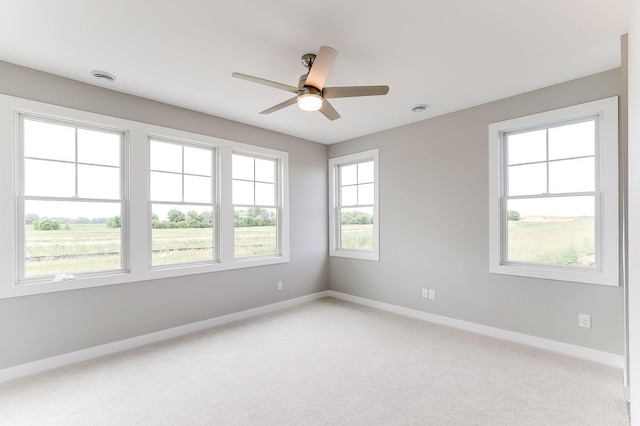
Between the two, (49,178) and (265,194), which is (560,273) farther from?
(49,178)

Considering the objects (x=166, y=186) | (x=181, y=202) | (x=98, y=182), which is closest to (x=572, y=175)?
(x=181, y=202)

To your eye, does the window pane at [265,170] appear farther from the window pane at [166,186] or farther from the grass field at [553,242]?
the grass field at [553,242]

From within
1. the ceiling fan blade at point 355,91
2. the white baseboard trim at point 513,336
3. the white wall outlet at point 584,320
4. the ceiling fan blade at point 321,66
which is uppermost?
the ceiling fan blade at point 321,66

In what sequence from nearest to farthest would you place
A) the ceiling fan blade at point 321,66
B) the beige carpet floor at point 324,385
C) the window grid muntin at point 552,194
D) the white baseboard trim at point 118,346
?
1. the ceiling fan blade at point 321,66
2. the beige carpet floor at point 324,385
3. the white baseboard trim at point 118,346
4. the window grid muntin at point 552,194

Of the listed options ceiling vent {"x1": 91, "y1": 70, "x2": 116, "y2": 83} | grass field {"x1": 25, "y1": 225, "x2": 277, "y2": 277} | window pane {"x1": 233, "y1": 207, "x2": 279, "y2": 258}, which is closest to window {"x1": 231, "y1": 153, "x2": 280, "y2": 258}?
window pane {"x1": 233, "y1": 207, "x2": 279, "y2": 258}

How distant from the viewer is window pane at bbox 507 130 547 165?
3311mm

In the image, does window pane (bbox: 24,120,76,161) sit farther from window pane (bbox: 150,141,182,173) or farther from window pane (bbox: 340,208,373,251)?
window pane (bbox: 340,208,373,251)

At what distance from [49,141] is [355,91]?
2.97 meters

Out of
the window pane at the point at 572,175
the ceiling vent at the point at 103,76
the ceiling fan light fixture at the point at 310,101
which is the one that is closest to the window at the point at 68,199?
the ceiling vent at the point at 103,76

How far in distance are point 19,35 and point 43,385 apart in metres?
2.79

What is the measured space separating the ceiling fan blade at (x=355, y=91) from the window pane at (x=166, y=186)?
7.63 feet

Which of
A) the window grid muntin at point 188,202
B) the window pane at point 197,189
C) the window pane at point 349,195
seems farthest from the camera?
the window pane at point 349,195

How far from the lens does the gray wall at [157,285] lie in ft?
8.86

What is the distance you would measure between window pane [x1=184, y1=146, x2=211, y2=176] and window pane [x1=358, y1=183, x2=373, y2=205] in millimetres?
2420
